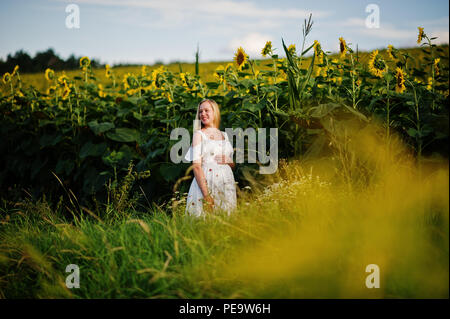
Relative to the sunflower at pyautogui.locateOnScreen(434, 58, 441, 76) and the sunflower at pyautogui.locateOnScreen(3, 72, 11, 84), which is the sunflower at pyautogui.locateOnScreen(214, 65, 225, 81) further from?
the sunflower at pyautogui.locateOnScreen(3, 72, 11, 84)

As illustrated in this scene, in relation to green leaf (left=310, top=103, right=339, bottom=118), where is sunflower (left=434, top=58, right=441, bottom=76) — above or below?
above

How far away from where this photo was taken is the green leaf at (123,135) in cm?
432

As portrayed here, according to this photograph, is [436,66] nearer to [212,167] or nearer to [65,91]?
[212,167]

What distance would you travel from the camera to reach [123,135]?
436 cm

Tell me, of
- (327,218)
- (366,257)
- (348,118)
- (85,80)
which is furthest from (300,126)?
(85,80)

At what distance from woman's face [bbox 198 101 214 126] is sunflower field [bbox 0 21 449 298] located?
24 centimetres

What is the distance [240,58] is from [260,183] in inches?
49.4

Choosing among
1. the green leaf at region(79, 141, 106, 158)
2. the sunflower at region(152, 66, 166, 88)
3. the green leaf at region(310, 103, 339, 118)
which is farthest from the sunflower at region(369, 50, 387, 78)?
the green leaf at region(79, 141, 106, 158)

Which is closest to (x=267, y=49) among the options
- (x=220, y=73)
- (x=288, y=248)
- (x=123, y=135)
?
(x=220, y=73)

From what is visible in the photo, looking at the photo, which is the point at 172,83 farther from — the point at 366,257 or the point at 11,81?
the point at 366,257

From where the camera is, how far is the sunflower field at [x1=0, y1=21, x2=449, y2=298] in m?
1.97

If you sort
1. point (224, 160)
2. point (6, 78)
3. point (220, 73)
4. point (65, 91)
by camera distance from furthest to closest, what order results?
point (6, 78) → point (65, 91) → point (220, 73) → point (224, 160)

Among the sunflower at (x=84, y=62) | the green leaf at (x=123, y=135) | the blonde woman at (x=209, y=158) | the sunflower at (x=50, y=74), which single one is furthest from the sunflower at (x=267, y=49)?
the sunflower at (x=50, y=74)

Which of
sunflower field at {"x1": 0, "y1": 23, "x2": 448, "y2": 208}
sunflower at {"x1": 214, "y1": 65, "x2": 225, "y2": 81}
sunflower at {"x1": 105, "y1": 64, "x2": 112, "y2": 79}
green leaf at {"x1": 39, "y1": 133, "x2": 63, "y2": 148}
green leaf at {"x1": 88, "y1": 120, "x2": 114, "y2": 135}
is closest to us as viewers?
sunflower field at {"x1": 0, "y1": 23, "x2": 448, "y2": 208}
